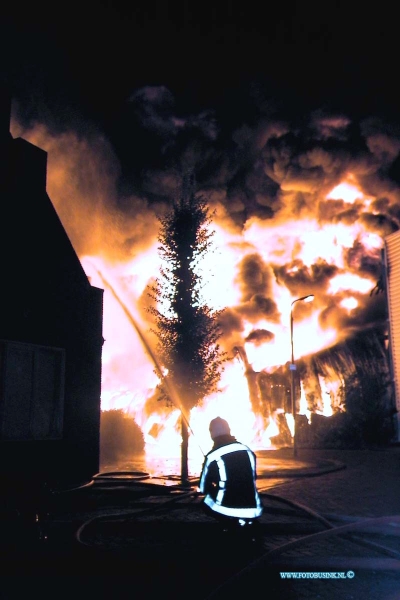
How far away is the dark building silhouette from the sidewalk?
1.85m

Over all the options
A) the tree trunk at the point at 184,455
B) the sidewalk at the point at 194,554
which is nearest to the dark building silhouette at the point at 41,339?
the sidewalk at the point at 194,554

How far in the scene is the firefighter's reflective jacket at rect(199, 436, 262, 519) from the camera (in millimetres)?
6129

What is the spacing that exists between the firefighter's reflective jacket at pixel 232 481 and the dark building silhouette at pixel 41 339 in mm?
6464

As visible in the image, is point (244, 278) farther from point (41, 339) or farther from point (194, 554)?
point (194, 554)

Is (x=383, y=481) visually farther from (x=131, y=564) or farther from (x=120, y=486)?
(x=131, y=564)

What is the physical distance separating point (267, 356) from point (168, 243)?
2848cm

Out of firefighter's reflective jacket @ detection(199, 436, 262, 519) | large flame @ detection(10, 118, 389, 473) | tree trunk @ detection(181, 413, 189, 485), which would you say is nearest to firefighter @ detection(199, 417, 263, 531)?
firefighter's reflective jacket @ detection(199, 436, 262, 519)

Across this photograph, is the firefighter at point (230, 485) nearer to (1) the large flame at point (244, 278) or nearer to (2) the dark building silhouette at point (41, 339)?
(2) the dark building silhouette at point (41, 339)

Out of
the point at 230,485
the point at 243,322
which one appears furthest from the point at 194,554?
the point at 243,322

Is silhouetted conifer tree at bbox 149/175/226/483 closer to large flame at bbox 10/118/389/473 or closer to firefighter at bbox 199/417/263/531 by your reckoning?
firefighter at bbox 199/417/263/531

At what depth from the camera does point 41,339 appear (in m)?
13.0

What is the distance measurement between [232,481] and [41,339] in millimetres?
7875

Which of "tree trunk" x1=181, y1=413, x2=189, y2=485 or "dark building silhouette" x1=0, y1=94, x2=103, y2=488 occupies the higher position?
"dark building silhouette" x1=0, y1=94, x2=103, y2=488

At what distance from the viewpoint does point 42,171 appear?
46.2 feet
